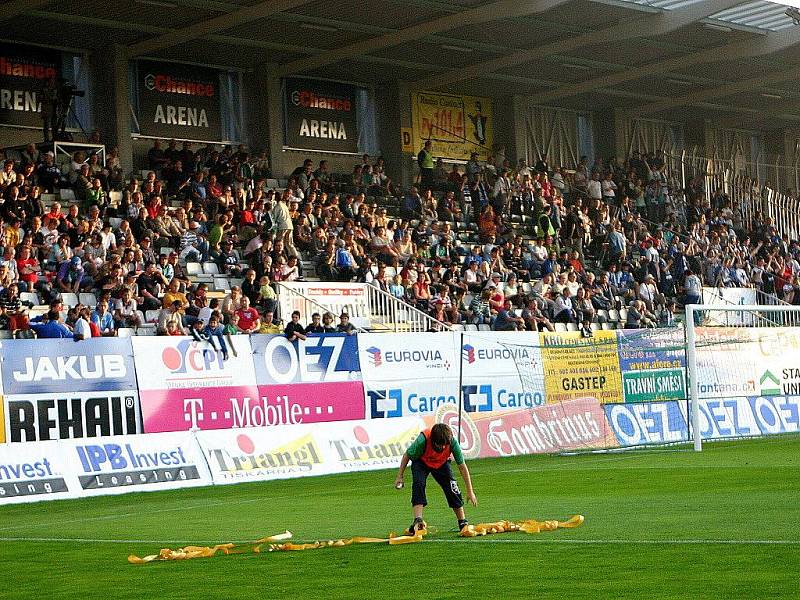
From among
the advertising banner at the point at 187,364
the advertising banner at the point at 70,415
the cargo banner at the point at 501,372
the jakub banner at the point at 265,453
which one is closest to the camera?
the advertising banner at the point at 70,415

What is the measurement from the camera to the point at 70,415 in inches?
912

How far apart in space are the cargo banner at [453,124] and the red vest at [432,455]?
1330 inches

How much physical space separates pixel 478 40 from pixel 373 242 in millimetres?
9312

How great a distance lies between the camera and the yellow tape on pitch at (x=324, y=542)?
42.6 ft

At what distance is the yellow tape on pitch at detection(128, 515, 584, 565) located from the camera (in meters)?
13.0

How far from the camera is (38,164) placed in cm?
3356

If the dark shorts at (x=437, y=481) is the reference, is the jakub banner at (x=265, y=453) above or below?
below

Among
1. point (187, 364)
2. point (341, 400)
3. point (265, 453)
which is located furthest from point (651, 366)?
point (187, 364)

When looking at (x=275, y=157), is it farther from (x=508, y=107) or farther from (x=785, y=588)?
(x=785, y=588)

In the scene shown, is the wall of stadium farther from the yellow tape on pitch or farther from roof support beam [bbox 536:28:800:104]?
roof support beam [bbox 536:28:800:104]

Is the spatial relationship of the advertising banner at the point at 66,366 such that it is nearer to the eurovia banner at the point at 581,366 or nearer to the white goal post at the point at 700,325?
the eurovia banner at the point at 581,366

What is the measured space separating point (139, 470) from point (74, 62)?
19.4 metres

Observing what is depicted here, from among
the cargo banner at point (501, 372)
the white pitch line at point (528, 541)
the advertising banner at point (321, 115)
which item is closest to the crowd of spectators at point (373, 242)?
the advertising banner at point (321, 115)

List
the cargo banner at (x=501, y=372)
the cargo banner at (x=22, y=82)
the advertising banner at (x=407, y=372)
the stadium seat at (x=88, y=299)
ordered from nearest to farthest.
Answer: the advertising banner at (x=407, y=372) < the stadium seat at (x=88, y=299) < the cargo banner at (x=501, y=372) < the cargo banner at (x=22, y=82)
